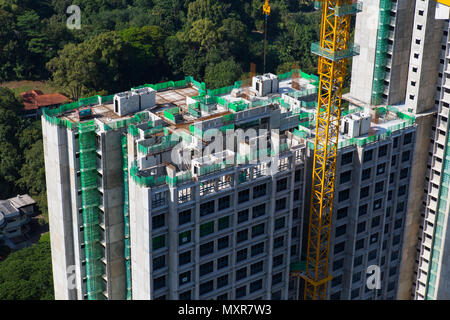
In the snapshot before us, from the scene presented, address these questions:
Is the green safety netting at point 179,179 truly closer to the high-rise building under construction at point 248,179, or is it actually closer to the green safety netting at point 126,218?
the high-rise building under construction at point 248,179

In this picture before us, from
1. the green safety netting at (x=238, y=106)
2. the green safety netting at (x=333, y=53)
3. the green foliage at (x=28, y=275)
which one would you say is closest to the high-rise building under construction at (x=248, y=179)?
the green safety netting at (x=238, y=106)

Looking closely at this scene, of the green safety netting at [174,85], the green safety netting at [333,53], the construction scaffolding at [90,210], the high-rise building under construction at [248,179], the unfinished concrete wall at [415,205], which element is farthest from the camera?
the unfinished concrete wall at [415,205]

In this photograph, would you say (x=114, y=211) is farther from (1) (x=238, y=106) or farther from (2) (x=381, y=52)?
(2) (x=381, y=52)

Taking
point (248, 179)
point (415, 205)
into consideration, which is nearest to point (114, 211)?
point (248, 179)

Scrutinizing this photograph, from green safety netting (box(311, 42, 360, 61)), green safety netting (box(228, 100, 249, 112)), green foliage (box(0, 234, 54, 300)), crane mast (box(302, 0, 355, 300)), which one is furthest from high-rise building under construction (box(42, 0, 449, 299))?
green foliage (box(0, 234, 54, 300))

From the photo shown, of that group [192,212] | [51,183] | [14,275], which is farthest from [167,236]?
[14,275]

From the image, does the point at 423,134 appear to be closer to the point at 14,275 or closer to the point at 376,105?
the point at 376,105

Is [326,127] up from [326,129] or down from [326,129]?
up
